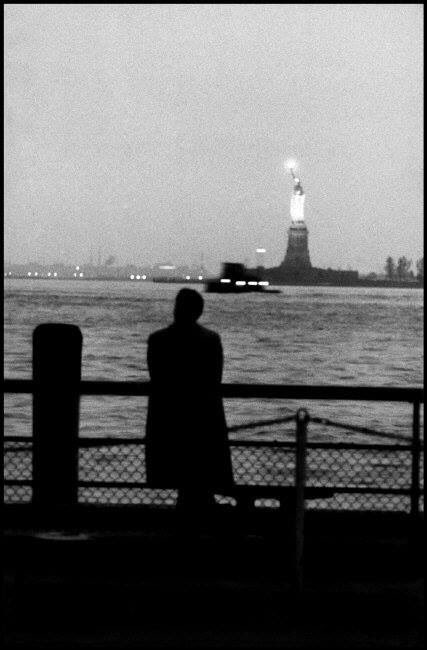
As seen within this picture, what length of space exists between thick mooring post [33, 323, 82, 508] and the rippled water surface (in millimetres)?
4352

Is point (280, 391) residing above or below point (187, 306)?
below

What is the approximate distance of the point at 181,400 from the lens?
297 inches

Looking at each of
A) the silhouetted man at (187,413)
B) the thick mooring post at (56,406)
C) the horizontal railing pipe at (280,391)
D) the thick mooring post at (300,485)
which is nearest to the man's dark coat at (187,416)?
the silhouetted man at (187,413)

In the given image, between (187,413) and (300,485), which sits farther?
(187,413)

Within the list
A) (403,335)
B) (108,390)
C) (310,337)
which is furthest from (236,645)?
(403,335)

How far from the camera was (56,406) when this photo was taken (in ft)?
27.0

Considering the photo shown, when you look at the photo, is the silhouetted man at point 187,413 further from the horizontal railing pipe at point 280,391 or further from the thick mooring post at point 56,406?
the thick mooring post at point 56,406

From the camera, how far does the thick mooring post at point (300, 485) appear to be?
6281 millimetres

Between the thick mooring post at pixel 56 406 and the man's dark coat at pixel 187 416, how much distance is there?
0.81 metres

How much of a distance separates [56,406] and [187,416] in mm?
1071

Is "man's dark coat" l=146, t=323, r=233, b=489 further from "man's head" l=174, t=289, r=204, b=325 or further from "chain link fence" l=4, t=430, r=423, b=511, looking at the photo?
"chain link fence" l=4, t=430, r=423, b=511

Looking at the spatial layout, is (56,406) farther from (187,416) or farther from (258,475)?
(258,475)

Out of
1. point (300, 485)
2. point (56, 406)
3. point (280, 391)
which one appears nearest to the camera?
point (300, 485)

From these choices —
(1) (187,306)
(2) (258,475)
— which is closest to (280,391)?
(1) (187,306)
